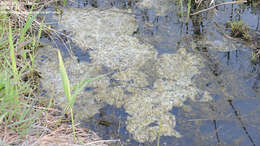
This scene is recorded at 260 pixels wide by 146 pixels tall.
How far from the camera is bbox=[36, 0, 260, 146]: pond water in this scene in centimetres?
167

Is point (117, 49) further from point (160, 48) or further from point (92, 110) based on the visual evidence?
point (92, 110)

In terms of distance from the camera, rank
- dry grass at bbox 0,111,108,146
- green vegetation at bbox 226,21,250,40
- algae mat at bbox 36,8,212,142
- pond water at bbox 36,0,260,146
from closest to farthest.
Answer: dry grass at bbox 0,111,108,146 < pond water at bbox 36,0,260,146 < algae mat at bbox 36,8,212,142 < green vegetation at bbox 226,21,250,40

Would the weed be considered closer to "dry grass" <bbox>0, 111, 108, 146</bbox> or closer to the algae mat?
the algae mat

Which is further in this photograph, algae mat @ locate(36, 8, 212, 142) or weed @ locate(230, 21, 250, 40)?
weed @ locate(230, 21, 250, 40)

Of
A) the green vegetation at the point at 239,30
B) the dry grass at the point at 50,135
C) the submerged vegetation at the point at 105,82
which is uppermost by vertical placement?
the green vegetation at the point at 239,30

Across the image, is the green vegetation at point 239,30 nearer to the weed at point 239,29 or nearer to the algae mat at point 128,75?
the weed at point 239,29

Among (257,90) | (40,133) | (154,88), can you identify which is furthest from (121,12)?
(40,133)

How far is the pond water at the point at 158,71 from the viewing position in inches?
65.8

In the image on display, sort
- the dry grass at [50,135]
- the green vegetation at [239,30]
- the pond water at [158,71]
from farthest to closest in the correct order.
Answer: the green vegetation at [239,30] < the pond water at [158,71] < the dry grass at [50,135]

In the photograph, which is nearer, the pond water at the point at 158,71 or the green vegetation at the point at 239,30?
the pond water at the point at 158,71

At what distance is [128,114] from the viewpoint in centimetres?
178

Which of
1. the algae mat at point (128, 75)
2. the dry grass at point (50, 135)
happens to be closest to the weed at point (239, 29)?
the algae mat at point (128, 75)

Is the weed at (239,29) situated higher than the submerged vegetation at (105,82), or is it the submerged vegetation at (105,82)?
the weed at (239,29)

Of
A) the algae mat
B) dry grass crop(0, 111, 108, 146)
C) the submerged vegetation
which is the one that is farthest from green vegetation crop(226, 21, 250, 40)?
dry grass crop(0, 111, 108, 146)
